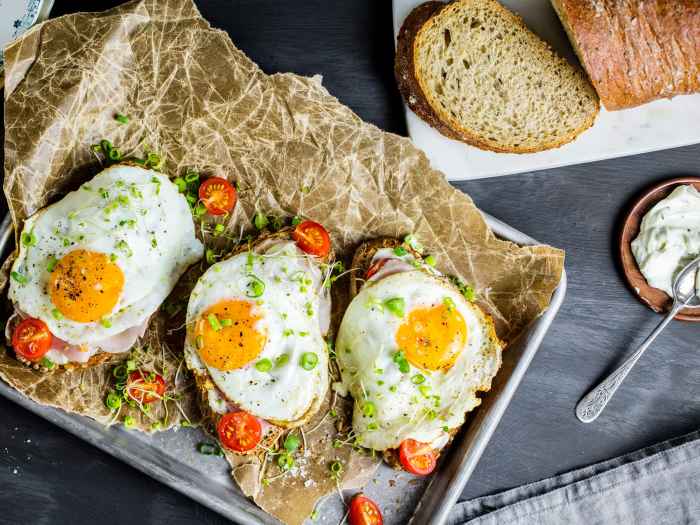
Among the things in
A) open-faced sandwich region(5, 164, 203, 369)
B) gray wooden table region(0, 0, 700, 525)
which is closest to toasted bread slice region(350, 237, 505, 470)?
gray wooden table region(0, 0, 700, 525)

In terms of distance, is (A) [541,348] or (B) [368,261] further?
(A) [541,348]

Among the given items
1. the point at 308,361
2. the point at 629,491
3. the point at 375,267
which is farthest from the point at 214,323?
the point at 629,491

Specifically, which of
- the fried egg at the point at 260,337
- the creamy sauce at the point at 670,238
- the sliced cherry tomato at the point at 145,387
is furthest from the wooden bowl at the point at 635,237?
the sliced cherry tomato at the point at 145,387

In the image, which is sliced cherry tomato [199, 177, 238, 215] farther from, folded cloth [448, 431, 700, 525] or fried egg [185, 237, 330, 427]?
folded cloth [448, 431, 700, 525]

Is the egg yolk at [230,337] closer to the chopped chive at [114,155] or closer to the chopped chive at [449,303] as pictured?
the chopped chive at [449,303]

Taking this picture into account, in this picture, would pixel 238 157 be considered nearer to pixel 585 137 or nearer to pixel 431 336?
pixel 431 336

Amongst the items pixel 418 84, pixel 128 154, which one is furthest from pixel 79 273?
pixel 418 84
